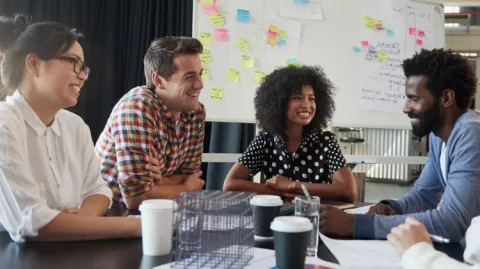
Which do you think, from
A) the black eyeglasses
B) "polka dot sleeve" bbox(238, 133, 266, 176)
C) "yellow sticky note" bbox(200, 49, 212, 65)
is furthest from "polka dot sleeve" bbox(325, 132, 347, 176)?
the black eyeglasses

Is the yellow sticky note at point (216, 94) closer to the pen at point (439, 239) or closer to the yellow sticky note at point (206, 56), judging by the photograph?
the yellow sticky note at point (206, 56)

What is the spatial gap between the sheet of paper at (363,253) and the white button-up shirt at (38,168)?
2.34ft

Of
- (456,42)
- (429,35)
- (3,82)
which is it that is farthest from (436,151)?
(456,42)

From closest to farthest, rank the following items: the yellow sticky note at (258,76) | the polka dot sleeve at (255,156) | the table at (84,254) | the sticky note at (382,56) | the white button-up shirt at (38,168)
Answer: the table at (84,254) → the white button-up shirt at (38,168) → the polka dot sleeve at (255,156) → the yellow sticky note at (258,76) → the sticky note at (382,56)

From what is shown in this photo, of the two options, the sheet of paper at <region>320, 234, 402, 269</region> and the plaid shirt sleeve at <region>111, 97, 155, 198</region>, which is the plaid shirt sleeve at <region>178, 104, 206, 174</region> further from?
the sheet of paper at <region>320, 234, 402, 269</region>

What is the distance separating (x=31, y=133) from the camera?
1.36 metres

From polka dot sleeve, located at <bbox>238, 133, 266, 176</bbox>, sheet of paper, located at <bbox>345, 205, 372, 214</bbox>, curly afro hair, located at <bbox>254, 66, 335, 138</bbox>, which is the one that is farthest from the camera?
curly afro hair, located at <bbox>254, 66, 335, 138</bbox>

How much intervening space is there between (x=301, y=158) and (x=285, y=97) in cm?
37

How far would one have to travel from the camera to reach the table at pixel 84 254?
3.14 feet

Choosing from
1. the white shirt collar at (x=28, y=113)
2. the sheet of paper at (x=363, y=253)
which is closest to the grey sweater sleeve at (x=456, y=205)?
the sheet of paper at (x=363, y=253)

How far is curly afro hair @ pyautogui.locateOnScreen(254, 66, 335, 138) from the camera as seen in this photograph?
2412 mm

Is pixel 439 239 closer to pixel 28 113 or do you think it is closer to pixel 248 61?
pixel 28 113

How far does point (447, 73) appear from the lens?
5.41 ft

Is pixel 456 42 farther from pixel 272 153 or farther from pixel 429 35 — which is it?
pixel 272 153
